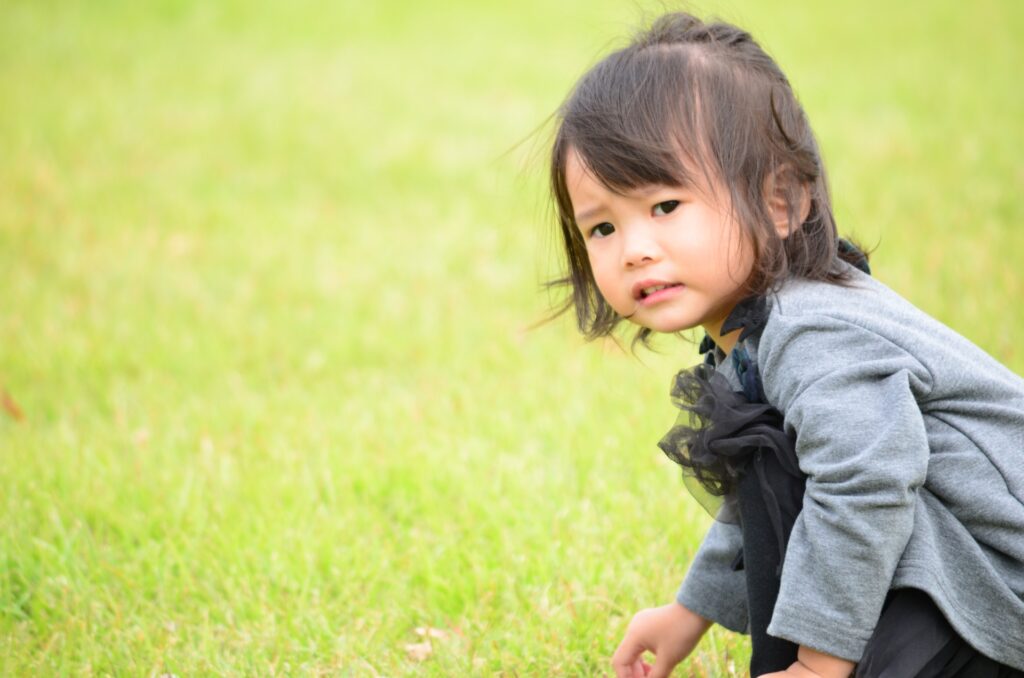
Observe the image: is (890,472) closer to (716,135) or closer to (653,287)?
(653,287)

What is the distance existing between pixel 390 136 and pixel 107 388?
12.7 ft

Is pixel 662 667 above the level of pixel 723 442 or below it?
below

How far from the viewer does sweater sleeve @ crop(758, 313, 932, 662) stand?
1.80 m

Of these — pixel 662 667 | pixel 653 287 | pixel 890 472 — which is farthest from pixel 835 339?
pixel 662 667

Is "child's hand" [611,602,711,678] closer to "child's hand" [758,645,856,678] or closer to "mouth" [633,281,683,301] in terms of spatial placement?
"child's hand" [758,645,856,678]

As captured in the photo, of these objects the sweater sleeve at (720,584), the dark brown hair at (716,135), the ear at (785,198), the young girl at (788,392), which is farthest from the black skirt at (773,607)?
the ear at (785,198)

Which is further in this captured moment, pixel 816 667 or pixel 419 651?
pixel 419 651

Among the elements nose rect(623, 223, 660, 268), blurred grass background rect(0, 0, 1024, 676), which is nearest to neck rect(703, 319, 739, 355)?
nose rect(623, 223, 660, 268)

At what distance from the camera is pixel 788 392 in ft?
6.37

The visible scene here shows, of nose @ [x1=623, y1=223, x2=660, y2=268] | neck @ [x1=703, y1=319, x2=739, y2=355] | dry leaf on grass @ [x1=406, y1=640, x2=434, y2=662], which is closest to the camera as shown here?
nose @ [x1=623, y1=223, x2=660, y2=268]

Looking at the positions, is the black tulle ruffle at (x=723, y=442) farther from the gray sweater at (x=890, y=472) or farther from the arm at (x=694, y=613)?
the arm at (x=694, y=613)

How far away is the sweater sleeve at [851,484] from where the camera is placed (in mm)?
1805

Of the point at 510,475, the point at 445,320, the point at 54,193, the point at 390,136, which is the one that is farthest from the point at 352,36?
the point at 510,475

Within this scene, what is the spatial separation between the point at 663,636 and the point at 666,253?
0.82 metres
